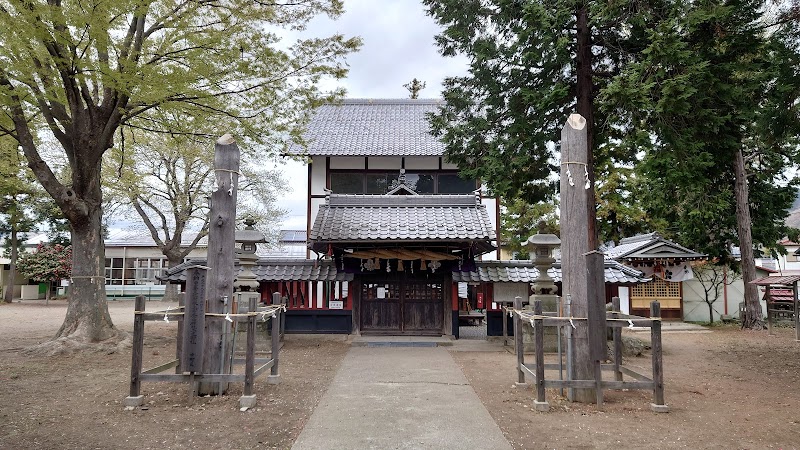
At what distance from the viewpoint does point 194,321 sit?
6.63 meters

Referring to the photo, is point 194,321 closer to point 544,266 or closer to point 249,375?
point 249,375

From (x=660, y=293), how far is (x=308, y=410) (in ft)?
62.4

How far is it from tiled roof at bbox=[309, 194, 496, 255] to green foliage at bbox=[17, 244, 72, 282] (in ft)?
72.4

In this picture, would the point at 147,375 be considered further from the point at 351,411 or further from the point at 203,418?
the point at 351,411

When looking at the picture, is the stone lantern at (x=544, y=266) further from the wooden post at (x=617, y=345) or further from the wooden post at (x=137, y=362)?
the wooden post at (x=137, y=362)

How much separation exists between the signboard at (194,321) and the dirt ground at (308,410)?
0.55 metres

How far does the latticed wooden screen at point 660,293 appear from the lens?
20.2 m

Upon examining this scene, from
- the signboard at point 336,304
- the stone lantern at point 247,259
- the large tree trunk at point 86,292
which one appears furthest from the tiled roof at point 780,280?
the large tree trunk at point 86,292

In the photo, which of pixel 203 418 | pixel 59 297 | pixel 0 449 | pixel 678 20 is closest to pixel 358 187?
pixel 678 20

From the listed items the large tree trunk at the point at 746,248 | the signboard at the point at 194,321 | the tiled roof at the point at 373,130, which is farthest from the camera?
the large tree trunk at the point at 746,248

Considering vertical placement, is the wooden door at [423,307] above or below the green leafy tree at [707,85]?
below

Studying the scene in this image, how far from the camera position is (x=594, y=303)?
20.9ft

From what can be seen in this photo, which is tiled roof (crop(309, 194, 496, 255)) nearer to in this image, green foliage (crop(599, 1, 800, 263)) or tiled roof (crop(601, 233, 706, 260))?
green foliage (crop(599, 1, 800, 263))

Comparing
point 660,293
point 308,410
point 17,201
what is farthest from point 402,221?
point 17,201
